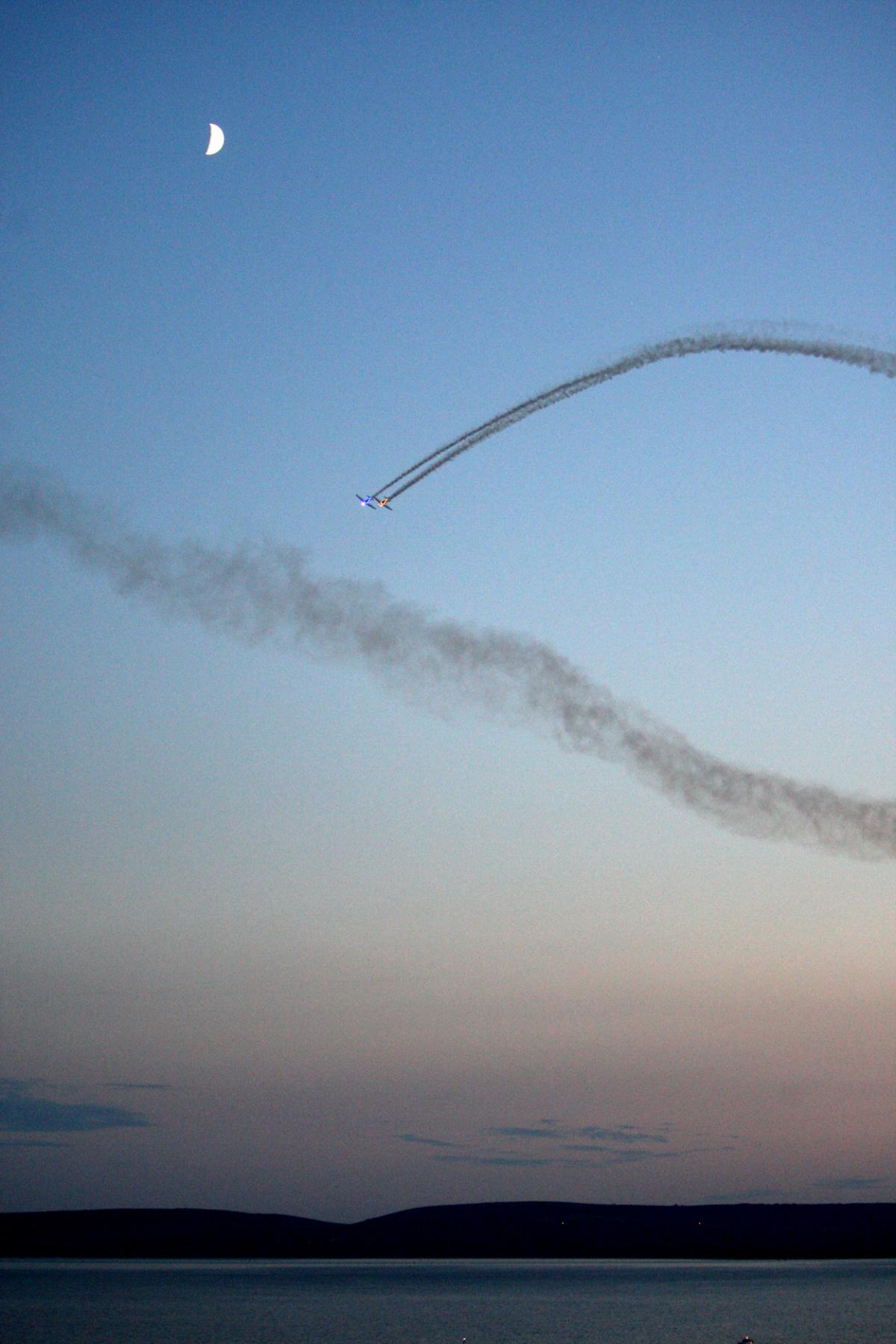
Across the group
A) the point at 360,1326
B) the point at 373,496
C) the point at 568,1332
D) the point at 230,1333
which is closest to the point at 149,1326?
the point at 230,1333

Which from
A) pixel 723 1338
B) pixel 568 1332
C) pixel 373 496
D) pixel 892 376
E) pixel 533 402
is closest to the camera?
pixel 892 376

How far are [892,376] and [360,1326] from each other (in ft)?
478

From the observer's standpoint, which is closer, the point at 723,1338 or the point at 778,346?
the point at 778,346

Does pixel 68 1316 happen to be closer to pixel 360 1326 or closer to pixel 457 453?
pixel 360 1326

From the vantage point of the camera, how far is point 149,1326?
15650 centimetres

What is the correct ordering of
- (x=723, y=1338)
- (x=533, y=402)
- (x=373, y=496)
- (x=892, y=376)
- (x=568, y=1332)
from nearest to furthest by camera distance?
(x=892, y=376) → (x=533, y=402) → (x=373, y=496) → (x=723, y=1338) → (x=568, y=1332)

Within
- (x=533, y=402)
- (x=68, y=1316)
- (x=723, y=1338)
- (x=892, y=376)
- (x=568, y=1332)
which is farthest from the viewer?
(x=68, y=1316)

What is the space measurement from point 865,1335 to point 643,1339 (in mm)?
25663

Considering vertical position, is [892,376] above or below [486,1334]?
above

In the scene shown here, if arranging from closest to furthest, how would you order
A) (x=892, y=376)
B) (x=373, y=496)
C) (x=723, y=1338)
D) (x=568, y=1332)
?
(x=892, y=376) → (x=373, y=496) → (x=723, y=1338) → (x=568, y=1332)

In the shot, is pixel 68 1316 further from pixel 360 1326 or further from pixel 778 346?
pixel 778 346

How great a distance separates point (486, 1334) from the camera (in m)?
150

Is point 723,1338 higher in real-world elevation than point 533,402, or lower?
lower

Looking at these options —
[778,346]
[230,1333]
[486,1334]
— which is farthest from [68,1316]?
[778,346]
